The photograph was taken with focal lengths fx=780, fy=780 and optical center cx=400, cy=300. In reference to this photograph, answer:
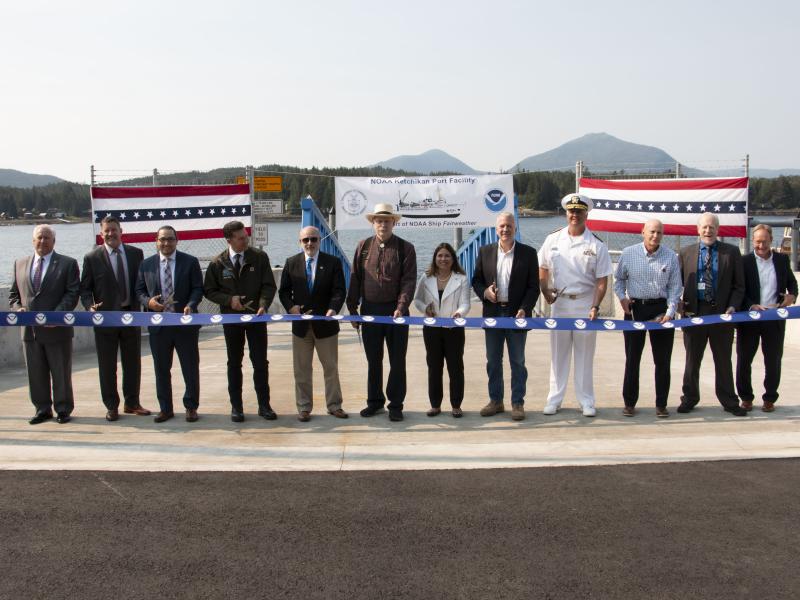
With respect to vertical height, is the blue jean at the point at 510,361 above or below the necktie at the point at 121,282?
below

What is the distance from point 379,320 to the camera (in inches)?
288

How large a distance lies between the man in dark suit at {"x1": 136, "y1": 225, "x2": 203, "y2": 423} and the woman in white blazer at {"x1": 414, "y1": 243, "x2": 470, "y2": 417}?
7.18 ft

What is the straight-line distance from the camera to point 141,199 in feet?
43.5

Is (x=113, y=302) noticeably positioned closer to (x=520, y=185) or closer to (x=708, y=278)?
(x=708, y=278)

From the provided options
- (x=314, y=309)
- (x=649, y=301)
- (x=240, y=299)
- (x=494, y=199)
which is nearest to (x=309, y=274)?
(x=314, y=309)

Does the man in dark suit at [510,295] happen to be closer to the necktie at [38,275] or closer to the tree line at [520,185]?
the necktie at [38,275]

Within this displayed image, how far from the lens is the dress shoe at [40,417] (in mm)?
7277

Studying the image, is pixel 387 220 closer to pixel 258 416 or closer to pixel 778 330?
pixel 258 416

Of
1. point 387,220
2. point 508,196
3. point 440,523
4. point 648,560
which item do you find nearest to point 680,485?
point 648,560

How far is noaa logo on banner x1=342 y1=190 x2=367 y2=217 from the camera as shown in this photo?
46.3ft

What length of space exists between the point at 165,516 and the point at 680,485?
3.49 m

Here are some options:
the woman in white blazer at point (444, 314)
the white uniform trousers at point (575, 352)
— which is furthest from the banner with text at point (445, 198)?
the white uniform trousers at point (575, 352)

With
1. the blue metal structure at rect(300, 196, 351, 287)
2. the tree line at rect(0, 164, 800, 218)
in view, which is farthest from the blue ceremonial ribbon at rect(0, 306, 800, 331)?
the tree line at rect(0, 164, 800, 218)

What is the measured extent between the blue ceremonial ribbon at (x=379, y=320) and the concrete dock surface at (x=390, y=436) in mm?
887
